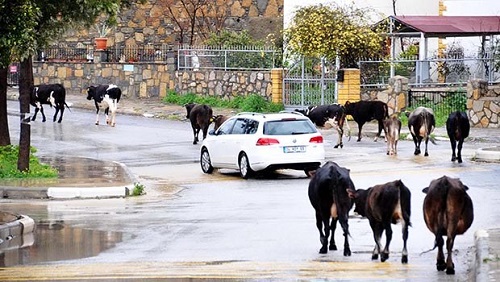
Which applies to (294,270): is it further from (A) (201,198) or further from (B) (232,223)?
(A) (201,198)

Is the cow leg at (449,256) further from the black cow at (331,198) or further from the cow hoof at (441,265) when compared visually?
the black cow at (331,198)

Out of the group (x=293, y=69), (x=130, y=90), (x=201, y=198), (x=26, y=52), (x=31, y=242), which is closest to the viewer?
(x=31, y=242)

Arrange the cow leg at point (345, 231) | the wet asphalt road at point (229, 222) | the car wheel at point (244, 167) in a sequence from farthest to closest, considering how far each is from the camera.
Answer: the car wheel at point (244, 167) → the cow leg at point (345, 231) → the wet asphalt road at point (229, 222)

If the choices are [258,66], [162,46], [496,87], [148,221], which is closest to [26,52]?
[148,221]

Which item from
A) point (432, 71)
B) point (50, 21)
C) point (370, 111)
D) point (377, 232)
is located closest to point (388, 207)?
point (377, 232)

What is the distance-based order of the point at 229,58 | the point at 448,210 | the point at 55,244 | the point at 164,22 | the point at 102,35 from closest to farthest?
the point at 448,210
the point at 55,244
the point at 229,58
the point at 102,35
the point at 164,22

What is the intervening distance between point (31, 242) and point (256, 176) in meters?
11.3

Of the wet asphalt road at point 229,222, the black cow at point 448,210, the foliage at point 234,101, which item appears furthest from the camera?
the foliage at point 234,101

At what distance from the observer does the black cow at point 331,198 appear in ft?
48.5

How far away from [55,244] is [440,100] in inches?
1026

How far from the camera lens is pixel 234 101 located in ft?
151

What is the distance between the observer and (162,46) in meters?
56.3

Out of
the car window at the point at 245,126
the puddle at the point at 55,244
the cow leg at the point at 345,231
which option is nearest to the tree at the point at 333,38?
the car window at the point at 245,126

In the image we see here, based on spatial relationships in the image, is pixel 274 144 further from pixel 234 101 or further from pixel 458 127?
pixel 234 101
